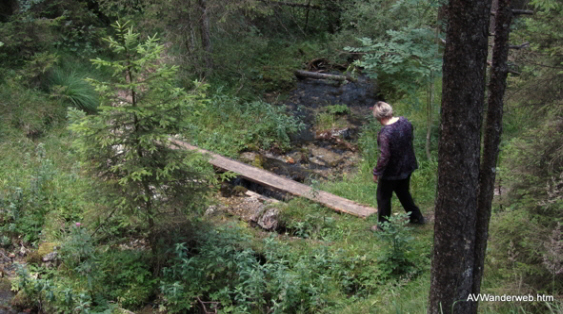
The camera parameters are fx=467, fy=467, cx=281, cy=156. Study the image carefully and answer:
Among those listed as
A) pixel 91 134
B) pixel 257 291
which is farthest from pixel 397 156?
pixel 91 134

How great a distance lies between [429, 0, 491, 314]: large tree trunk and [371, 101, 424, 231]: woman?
103 inches

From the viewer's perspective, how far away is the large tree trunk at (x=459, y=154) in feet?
10.6

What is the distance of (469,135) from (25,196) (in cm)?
670

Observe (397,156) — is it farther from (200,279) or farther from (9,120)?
(9,120)

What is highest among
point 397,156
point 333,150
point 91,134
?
point 91,134

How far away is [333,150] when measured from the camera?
11008mm

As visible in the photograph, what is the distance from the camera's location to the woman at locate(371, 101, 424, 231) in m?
6.39

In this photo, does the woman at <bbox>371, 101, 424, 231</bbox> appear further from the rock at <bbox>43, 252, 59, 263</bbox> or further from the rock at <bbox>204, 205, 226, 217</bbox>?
the rock at <bbox>43, 252, 59, 263</bbox>

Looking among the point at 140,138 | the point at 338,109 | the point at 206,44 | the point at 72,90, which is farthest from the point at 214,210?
the point at 206,44

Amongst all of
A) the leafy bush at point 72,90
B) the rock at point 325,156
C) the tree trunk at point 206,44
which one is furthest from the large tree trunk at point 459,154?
the tree trunk at point 206,44

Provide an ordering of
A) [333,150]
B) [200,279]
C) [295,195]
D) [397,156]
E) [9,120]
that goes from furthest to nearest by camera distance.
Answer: [333,150], [9,120], [295,195], [397,156], [200,279]

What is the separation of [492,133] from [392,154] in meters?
2.80

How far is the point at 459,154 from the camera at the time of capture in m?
3.40

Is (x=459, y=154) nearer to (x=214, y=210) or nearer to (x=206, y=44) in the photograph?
(x=214, y=210)
